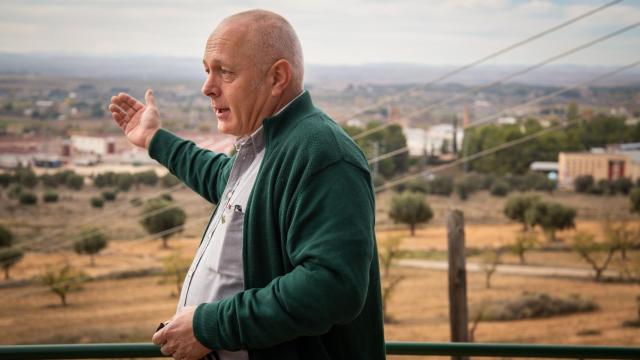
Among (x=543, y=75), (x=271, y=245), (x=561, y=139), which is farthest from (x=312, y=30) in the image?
(x=271, y=245)

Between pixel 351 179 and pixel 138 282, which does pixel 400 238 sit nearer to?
pixel 138 282

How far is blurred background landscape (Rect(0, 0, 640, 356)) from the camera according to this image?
22359 millimetres

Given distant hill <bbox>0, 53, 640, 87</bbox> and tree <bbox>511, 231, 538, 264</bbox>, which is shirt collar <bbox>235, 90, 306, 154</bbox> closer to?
tree <bbox>511, 231, 538, 264</bbox>

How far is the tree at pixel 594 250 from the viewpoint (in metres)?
23.0

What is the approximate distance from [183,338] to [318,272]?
0.22m

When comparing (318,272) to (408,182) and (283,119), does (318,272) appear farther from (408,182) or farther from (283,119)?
(408,182)

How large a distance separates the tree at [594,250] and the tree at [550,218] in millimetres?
603

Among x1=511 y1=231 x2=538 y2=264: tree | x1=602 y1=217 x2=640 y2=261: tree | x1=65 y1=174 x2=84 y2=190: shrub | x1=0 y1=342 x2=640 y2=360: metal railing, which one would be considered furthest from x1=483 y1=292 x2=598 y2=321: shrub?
x1=0 y1=342 x2=640 y2=360: metal railing

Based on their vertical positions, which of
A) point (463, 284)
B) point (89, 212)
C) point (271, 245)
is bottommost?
point (89, 212)

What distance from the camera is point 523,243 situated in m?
24.0

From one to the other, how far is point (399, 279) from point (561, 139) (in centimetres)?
864

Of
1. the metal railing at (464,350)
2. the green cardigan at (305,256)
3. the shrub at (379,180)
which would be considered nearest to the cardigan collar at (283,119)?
the green cardigan at (305,256)

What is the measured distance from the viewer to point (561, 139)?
27531mm

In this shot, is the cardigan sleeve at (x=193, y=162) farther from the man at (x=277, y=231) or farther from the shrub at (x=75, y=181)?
the shrub at (x=75, y=181)
